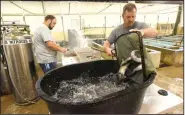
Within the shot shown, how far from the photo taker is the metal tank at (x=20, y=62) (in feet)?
6.49

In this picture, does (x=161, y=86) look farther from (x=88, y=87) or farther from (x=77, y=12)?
(x=77, y=12)

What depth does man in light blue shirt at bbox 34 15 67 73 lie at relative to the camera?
6.54ft

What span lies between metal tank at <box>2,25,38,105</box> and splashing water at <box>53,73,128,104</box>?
1.35m

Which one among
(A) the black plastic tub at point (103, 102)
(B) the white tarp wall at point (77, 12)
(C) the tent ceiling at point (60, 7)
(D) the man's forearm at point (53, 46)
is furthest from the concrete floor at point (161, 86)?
(C) the tent ceiling at point (60, 7)

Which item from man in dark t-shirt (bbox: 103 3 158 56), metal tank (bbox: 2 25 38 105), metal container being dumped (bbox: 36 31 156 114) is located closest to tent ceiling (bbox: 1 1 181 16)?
metal tank (bbox: 2 25 38 105)

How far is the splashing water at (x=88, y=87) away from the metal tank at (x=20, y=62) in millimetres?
1354

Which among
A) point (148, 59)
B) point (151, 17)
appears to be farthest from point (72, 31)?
point (151, 17)

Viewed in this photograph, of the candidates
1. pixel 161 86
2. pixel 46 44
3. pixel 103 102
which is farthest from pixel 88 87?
pixel 161 86

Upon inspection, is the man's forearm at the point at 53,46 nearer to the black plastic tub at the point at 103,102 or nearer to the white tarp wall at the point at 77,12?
the black plastic tub at the point at 103,102

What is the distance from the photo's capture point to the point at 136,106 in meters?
0.72

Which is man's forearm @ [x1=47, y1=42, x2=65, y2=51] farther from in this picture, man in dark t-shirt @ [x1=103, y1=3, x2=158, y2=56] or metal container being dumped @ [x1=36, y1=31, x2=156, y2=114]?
metal container being dumped @ [x1=36, y1=31, x2=156, y2=114]

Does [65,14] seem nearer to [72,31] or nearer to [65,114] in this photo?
[72,31]

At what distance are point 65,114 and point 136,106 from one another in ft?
1.21

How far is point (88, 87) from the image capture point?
39.7 inches
